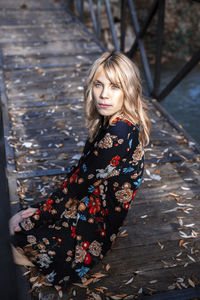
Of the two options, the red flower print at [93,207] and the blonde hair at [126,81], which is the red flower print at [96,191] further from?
the blonde hair at [126,81]

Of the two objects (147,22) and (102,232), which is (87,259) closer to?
(102,232)

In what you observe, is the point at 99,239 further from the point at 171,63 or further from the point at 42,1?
the point at 171,63

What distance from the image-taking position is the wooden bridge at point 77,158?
7.95 feet

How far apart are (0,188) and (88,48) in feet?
12.3

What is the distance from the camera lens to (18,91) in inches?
207

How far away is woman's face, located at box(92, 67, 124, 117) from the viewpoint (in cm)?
220

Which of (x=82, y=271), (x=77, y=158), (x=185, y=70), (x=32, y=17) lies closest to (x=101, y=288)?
(x=82, y=271)

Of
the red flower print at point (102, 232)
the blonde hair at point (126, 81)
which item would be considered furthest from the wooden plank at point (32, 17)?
the red flower print at point (102, 232)

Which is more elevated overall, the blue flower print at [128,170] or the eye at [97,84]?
the eye at [97,84]

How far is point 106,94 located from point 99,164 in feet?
1.58

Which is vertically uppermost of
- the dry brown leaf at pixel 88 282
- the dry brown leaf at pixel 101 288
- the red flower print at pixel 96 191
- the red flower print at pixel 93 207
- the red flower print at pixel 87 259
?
the red flower print at pixel 96 191

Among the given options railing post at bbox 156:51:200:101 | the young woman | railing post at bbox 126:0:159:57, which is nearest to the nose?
the young woman

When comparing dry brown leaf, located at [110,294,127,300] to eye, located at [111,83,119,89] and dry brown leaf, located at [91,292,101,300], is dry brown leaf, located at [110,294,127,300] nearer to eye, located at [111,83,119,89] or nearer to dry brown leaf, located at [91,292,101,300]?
dry brown leaf, located at [91,292,101,300]

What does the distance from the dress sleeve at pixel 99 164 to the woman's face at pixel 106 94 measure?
12 centimetres
